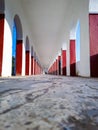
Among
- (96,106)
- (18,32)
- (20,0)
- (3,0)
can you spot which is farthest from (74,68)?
(96,106)

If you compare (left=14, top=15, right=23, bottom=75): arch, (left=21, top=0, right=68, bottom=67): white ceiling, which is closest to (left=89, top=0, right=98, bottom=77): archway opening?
(left=21, top=0, right=68, bottom=67): white ceiling

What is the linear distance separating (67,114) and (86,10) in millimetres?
3899

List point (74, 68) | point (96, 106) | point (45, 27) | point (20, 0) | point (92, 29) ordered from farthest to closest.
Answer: point (45, 27) → point (74, 68) → point (20, 0) → point (92, 29) → point (96, 106)

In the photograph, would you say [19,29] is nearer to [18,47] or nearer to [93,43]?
[18,47]

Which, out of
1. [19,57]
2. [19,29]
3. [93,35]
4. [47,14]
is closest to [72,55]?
[47,14]

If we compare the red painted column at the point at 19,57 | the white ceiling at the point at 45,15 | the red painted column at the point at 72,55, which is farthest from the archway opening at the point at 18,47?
the red painted column at the point at 72,55

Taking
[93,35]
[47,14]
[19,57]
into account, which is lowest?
[19,57]

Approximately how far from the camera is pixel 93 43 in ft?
12.5

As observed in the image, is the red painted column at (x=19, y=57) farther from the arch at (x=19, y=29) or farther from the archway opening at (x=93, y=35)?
the archway opening at (x=93, y=35)

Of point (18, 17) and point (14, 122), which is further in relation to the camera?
point (18, 17)

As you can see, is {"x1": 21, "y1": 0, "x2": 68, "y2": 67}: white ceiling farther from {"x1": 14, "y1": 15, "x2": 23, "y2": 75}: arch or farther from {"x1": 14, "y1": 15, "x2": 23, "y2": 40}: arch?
{"x1": 14, "y1": 15, "x2": 23, "y2": 75}: arch

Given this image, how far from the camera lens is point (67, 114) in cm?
60

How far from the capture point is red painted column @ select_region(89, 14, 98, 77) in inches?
146

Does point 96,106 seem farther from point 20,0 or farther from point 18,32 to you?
point 18,32
